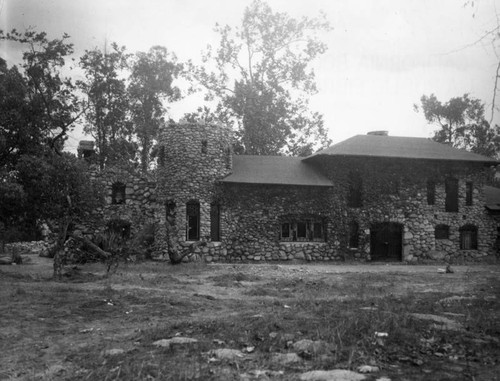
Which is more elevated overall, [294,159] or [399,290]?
[294,159]

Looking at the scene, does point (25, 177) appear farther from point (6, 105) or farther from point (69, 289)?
point (69, 289)

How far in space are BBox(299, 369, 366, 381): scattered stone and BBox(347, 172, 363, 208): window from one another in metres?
23.9

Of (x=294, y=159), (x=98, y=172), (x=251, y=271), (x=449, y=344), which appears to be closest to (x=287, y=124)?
(x=294, y=159)

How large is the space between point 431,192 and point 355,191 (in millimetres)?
4872

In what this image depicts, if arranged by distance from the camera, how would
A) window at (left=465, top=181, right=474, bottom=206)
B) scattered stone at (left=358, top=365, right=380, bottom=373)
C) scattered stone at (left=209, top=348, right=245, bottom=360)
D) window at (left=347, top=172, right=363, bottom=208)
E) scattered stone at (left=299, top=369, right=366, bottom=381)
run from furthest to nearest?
window at (left=465, top=181, right=474, bottom=206), window at (left=347, top=172, right=363, bottom=208), scattered stone at (left=209, top=348, right=245, bottom=360), scattered stone at (left=358, top=365, right=380, bottom=373), scattered stone at (left=299, top=369, right=366, bottom=381)

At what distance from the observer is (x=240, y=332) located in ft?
24.4

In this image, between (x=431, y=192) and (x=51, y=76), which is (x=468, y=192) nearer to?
(x=431, y=192)

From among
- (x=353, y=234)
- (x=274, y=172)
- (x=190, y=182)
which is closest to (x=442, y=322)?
(x=190, y=182)

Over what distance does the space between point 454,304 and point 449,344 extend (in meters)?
4.03

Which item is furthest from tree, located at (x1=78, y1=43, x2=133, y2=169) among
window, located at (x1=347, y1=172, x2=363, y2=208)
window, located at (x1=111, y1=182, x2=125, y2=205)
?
window, located at (x1=347, y1=172, x2=363, y2=208)

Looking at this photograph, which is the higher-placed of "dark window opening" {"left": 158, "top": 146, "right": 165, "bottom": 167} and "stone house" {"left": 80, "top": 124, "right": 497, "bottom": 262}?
"dark window opening" {"left": 158, "top": 146, "right": 165, "bottom": 167}

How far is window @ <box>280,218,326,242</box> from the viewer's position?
27.6 meters

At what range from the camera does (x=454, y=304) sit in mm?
10281

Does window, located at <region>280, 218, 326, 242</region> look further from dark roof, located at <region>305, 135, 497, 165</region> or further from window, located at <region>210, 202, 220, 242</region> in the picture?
dark roof, located at <region>305, 135, 497, 165</region>
